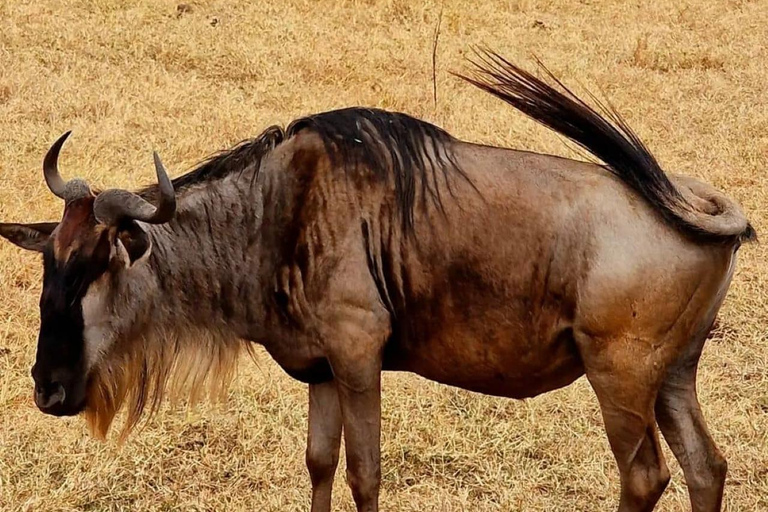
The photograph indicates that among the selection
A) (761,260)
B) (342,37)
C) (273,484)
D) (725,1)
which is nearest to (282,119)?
(342,37)

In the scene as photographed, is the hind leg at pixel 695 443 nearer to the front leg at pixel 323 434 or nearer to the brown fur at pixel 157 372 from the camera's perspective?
the front leg at pixel 323 434

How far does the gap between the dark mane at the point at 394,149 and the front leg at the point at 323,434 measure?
801 millimetres

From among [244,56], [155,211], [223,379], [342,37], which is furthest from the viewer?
[342,37]

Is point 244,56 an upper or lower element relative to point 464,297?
lower

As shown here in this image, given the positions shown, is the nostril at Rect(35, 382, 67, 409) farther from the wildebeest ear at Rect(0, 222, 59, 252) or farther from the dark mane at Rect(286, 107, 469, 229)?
the dark mane at Rect(286, 107, 469, 229)

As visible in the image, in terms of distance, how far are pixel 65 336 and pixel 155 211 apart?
505mm

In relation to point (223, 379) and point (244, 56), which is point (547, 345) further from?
point (244, 56)

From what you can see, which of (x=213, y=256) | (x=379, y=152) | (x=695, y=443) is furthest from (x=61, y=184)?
(x=695, y=443)

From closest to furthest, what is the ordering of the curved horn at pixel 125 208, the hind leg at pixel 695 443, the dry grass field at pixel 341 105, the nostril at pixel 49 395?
the curved horn at pixel 125 208 → the nostril at pixel 49 395 → the hind leg at pixel 695 443 → the dry grass field at pixel 341 105

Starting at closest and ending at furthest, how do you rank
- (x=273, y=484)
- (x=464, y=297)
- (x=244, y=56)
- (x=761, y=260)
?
1. (x=464, y=297)
2. (x=273, y=484)
3. (x=761, y=260)
4. (x=244, y=56)

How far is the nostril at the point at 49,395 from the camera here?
358 centimetres

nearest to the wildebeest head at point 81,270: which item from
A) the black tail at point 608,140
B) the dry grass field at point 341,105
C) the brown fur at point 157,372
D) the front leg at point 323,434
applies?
the brown fur at point 157,372

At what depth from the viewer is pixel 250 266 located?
381cm

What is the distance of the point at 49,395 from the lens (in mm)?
3590
